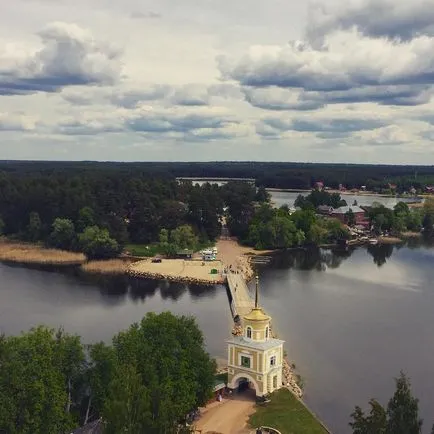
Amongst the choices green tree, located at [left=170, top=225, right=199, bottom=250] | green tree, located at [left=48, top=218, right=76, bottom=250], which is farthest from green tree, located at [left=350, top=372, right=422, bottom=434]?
green tree, located at [left=48, top=218, right=76, bottom=250]

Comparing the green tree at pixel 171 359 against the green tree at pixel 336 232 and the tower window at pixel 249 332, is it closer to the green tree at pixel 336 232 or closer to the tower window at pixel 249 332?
the tower window at pixel 249 332

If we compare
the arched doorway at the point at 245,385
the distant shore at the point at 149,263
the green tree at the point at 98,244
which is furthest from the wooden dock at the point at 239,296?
the green tree at the point at 98,244

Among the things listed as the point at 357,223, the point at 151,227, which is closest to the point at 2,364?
the point at 151,227

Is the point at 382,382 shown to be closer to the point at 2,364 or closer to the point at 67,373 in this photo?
the point at 67,373

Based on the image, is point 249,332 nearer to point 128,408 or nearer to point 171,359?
point 171,359

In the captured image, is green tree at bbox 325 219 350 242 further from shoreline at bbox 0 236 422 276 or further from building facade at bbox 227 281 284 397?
building facade at bbox 227 281 284 397

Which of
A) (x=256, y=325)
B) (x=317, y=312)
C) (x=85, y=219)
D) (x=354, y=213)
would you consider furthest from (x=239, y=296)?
(x=354, y=213)

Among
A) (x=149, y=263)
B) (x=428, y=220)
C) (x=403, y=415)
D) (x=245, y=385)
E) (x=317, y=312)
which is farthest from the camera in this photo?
(x=428, y=220)
